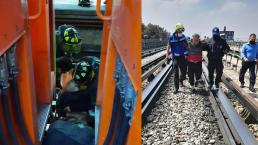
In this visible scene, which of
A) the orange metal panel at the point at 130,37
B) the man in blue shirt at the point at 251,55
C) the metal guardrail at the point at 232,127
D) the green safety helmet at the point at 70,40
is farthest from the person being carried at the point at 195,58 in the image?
the orange metal panel at the point at 130,37

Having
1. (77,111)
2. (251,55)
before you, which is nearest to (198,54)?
(251,55)

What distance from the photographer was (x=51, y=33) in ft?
14.6

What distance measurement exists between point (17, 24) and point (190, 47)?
1110cm

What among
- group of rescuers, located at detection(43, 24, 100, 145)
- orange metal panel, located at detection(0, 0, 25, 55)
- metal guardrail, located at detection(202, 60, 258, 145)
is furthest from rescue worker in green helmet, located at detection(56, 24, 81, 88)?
metal guardrail, located at detection(202, 60, 258, 145)

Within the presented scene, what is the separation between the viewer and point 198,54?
13602 millimetres

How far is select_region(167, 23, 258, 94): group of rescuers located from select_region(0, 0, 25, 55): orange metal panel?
941 cm

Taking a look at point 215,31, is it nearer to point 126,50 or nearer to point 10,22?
point 126,50

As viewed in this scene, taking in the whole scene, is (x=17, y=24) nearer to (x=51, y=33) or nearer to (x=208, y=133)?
(x=51, y=33)

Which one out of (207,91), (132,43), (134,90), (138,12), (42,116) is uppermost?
(138,12)

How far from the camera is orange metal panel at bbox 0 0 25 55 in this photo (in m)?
2.64

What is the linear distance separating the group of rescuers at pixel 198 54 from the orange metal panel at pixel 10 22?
30.9ft

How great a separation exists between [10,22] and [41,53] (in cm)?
112

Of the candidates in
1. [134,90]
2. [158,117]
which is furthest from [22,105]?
[158,117]

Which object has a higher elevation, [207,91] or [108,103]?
[108,103]
